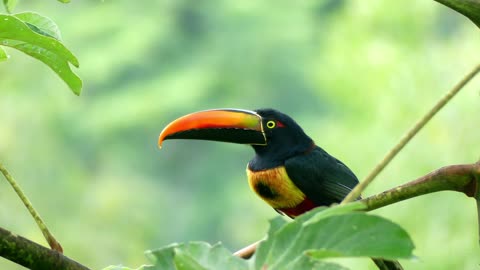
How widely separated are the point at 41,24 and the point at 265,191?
1631 mm

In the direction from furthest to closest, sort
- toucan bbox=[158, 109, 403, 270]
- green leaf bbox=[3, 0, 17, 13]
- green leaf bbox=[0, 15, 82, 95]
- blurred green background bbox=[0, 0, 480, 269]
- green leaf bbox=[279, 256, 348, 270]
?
blurred green background bbox=[0, 0, 480, 269] < toucan bbox=[158, 109, 403, 270] < green leaf bbox=[3, 0, 17, 13] < green leaf bbox=[0, 15, 82, 95] < green leaf bbox=[279, 256, 348, 270]

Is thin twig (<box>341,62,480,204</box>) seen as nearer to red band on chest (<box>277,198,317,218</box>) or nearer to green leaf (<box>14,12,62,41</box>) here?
green leaf (<box>14,12,62,41</box>)

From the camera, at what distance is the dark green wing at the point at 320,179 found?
2.88 meters

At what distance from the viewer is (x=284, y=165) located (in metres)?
2.94

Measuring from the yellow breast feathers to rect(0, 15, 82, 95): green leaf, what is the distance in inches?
63.8

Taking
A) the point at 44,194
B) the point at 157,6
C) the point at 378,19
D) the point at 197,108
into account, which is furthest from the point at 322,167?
the point at 157,6

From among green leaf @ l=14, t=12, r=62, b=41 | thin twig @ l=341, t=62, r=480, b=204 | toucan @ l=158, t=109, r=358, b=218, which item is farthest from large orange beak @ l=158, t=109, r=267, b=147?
thin twig @ l=341, t=62, r=480, b=204

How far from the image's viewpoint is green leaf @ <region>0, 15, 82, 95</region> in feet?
3.69

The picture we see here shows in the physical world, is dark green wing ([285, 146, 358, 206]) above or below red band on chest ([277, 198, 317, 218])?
above

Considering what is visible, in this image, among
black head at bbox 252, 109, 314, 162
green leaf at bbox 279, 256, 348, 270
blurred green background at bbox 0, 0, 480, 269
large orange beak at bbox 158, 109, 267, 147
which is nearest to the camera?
green leaf at bbox 279, 256, 348, 270

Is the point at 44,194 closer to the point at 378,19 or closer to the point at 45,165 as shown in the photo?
the point at 45,165

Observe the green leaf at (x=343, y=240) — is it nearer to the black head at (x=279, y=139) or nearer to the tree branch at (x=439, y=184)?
the tree branch at (x=439, y=184)

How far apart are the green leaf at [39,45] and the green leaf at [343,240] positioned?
1.38 ft

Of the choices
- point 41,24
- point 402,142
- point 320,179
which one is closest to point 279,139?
point 320,179
